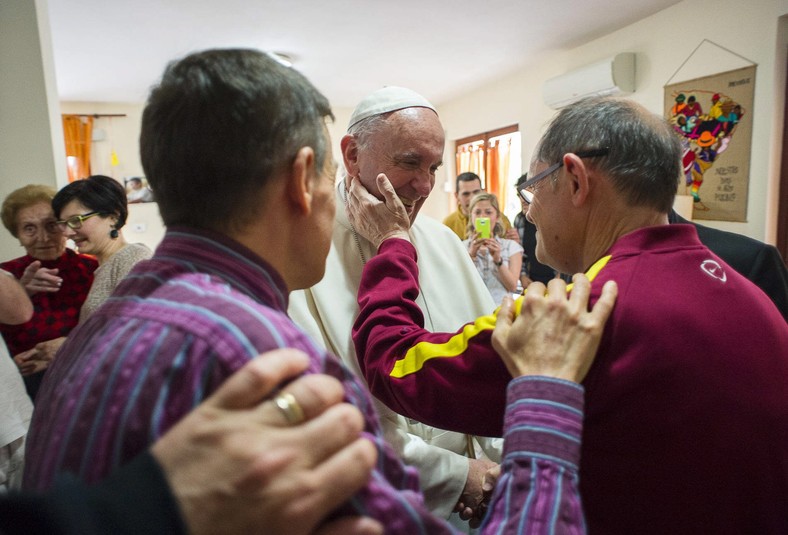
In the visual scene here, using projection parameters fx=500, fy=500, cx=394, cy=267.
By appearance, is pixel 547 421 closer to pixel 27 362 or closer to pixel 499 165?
pixel 27 362

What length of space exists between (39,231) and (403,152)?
1.85m

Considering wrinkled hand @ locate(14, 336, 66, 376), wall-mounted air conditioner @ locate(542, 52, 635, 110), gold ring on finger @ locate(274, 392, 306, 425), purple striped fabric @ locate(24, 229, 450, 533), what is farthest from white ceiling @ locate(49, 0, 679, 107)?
gold ring on finger @ locate(274, 392, 306, 425)

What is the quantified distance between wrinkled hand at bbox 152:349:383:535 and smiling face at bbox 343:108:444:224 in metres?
1.00

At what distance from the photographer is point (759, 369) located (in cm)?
78

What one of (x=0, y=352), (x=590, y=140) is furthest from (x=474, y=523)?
(x=0, y=352)

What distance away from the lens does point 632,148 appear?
91 cm

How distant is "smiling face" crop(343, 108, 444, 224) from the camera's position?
54.9 inches

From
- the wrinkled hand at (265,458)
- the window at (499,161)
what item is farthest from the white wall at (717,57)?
the wrinkled hand at (265,458)

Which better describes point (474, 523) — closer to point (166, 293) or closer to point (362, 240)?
point (362, 240)

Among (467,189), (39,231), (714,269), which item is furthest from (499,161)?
(714,269)

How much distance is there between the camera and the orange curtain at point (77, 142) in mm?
6863

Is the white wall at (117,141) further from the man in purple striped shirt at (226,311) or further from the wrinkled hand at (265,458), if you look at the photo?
the wrinkled hand at (265,458)

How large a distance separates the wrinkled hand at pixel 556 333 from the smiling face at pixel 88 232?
6.88ft

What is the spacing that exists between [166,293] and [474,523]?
1098 millimetres
